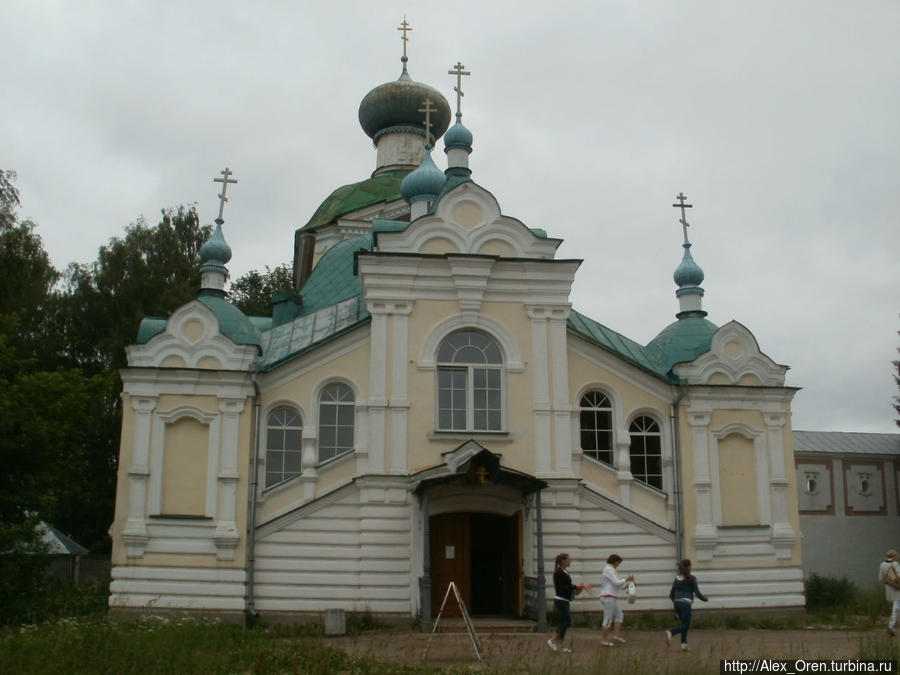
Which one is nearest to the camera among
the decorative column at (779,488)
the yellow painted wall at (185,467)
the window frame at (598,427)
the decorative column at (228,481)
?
the decorative column at (228,481)

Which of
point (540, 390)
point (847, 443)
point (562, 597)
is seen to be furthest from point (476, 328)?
point (847, 443)

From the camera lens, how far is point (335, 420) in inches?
574

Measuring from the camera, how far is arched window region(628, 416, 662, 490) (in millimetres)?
15156

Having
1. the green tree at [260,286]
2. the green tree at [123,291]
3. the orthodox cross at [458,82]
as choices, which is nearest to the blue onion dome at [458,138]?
the orthodox cross at [458,82]

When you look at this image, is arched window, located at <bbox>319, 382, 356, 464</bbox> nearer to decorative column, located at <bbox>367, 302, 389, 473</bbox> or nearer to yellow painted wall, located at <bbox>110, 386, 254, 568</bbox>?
decorative column, located at <bbox>367, 302, 389, 473</bbox>

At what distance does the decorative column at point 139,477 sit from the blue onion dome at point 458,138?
22.1 feet

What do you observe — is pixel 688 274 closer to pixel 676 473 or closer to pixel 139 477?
pixel 676 473

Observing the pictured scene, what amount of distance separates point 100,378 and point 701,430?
31.1 feet

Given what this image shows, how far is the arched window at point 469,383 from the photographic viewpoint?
47.5 ft

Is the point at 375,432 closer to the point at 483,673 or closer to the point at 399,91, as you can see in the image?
the point at 483,673

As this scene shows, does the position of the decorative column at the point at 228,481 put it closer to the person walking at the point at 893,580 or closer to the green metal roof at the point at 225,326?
the green metal roof at the point at 225,326

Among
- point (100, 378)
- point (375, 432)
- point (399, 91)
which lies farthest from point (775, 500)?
point (399, 91)

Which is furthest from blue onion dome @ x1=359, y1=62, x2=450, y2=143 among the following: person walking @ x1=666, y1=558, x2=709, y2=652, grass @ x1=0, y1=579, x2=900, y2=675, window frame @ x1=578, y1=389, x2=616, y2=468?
person walking @ x1=666, y1=558, x2=709, y2=652

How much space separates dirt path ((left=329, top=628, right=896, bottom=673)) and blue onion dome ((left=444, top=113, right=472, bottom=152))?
8.37 m
